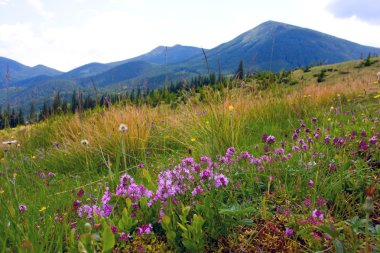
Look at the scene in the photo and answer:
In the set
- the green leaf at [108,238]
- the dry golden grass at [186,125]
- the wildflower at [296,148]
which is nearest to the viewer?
the green leaf at [108,238]

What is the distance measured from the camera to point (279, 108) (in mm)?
6605

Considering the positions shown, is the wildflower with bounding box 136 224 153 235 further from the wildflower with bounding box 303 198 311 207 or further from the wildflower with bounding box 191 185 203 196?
the wildflower with bounding box 303 198 311 207

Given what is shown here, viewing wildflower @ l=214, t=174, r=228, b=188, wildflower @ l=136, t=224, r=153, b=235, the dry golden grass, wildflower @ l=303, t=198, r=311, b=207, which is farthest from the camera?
the dry golden grass

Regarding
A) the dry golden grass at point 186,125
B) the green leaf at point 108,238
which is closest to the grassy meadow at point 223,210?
the green leaf at point 108,238

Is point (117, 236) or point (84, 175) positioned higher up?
point (117, 236)

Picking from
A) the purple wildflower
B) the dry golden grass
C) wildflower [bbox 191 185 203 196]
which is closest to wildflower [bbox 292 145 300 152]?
the purple wildflower

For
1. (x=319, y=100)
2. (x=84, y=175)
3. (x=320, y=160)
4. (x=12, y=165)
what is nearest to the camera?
(x=320, y=160)

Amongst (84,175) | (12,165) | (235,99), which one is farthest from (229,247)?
(12,165)

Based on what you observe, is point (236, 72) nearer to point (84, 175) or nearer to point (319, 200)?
point (84, 175)

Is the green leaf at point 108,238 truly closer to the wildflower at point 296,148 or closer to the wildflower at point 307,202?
the wildflower at point 307,202

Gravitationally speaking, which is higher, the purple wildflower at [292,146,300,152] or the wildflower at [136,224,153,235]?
the purple wildflower at [292,146,300,152]

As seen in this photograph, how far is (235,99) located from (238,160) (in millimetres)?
3378

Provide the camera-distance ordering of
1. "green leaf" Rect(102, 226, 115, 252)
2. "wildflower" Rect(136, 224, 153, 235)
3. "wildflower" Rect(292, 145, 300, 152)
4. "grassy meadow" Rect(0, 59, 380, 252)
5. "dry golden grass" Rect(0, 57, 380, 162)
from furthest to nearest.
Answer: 1. "dry golden grass" Rect(0, 57, 380, 162)
2. "wildflower" Rect(292, 145, 300, 152)
3. "wildflower" Rect(136, 224, 153, 235)
4. "grassy meadow" Rect(0, 59, 380, 252)
5. "green leaf" Rect(102, 226, 115, 252)

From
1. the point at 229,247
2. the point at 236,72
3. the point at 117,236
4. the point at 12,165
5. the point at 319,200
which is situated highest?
the point at 236,72
